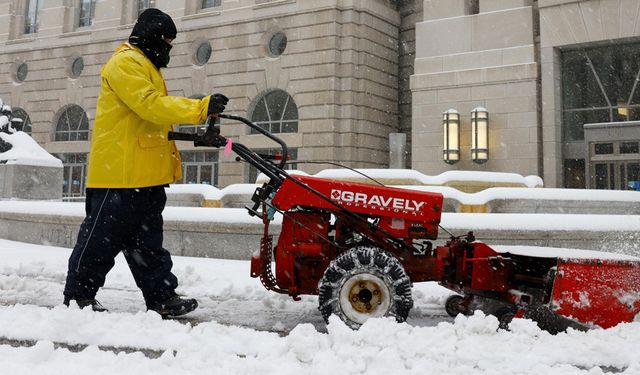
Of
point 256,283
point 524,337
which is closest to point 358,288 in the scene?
point 524,337

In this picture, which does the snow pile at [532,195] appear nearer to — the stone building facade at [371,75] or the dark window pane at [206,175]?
the stone building facade at [371,75]

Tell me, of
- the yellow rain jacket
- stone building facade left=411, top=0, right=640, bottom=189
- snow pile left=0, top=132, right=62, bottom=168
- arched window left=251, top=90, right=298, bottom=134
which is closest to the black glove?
the yellow rain jacket

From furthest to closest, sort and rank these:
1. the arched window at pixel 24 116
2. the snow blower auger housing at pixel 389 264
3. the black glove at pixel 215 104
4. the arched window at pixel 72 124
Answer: the arched window at pixel 24 116 < the arched window at pixel 72 124 < the snow blower auger housing at pixel 389 264 < the black glove at pixel 215 104

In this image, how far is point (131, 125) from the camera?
401cm

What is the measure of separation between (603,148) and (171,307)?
51.8 feet

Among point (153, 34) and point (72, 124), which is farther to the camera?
point (72, 124)

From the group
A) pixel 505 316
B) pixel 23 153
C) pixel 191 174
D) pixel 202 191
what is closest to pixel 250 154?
pixel 505 316

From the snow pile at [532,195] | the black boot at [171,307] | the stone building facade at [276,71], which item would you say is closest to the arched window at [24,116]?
the stone building facade at [276,71]

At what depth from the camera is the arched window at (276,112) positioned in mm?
20781

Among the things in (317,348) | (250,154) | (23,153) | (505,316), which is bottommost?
(317,348)

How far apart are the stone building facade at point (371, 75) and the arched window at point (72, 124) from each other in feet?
0.24

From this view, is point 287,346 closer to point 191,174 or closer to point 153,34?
point 153,34

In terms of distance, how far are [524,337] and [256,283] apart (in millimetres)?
3245

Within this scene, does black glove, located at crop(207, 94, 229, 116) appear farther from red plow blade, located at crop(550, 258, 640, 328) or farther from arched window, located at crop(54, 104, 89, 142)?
arched window, located at crop(54, 104, 89, 142)
